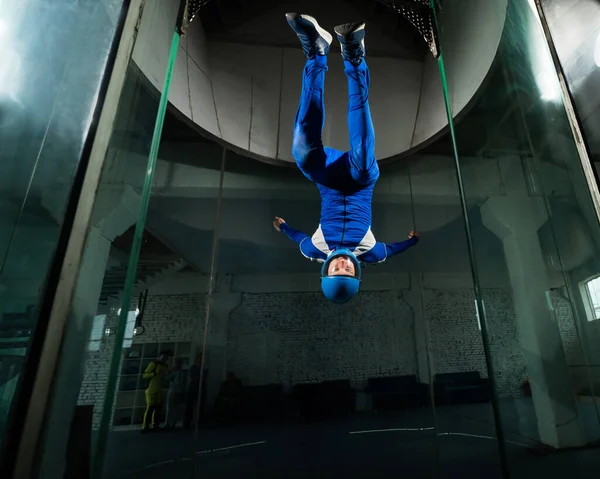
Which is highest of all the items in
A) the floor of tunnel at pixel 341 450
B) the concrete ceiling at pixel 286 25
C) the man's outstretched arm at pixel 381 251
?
the concrete ceiling at pixel 286 25

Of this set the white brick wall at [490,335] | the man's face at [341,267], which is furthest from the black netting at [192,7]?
the white brick wall at [490,335]

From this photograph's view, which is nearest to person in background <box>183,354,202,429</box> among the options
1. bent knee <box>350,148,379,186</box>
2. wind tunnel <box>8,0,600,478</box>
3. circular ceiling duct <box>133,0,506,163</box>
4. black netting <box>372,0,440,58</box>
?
wind tunnel <box>8,0,600,478</box>

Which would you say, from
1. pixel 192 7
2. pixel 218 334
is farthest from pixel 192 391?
pixel 192 7

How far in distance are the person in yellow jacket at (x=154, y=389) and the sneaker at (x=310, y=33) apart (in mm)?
2568

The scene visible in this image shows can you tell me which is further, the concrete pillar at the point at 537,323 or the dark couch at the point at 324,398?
the dark couch at the point at 324,398

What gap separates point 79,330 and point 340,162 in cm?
156

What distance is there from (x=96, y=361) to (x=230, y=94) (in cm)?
255

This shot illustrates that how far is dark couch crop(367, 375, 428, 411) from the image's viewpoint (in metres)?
3.14

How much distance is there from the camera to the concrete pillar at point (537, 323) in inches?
62.4

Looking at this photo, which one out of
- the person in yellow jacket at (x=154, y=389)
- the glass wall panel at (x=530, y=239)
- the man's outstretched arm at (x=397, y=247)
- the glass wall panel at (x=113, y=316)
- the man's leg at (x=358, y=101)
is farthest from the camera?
the person in yellow jacket at (x=154, y=389)

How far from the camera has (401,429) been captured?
9.59ft

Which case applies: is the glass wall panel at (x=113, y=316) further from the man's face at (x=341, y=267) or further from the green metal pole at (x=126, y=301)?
the man's face at (x=341, y=267)

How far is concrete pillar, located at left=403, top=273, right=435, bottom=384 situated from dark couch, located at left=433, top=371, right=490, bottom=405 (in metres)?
0.12

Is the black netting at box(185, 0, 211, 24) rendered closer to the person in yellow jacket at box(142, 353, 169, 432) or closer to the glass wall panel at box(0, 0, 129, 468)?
the glass wall panel at box(0, 0, 129, 468)
